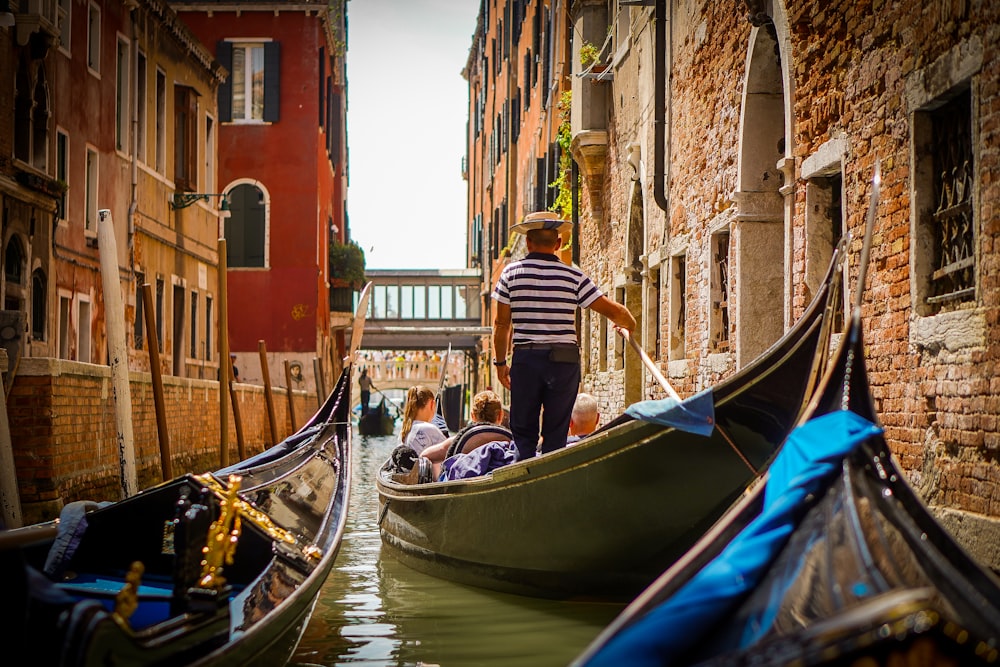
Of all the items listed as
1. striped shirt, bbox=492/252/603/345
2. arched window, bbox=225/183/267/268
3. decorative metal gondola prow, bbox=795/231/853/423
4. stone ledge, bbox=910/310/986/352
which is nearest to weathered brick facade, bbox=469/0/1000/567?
stone ledge, bbox=910/310/986/352

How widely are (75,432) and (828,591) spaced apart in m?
5.42

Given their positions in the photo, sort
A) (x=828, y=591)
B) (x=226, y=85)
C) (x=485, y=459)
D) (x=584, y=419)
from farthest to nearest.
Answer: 1. (x=226, y=85)
2. (x=584, y=419)
3. (x=485, y=459)
4. (x=828, y=591)

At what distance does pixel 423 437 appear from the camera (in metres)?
5.98

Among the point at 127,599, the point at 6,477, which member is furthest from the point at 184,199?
the point at 127,599

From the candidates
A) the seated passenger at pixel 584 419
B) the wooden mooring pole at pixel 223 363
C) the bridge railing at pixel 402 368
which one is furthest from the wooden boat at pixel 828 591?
the bridge railing at pixel 402 368

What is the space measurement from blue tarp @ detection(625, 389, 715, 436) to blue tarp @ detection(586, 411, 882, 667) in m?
1.02

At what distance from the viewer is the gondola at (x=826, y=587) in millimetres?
1510

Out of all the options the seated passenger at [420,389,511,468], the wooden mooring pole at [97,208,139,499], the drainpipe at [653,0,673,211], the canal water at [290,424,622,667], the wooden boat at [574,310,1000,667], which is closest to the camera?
the wooden boat at [574,310,1000,667]

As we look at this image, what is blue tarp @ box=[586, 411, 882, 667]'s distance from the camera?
71.3 inches

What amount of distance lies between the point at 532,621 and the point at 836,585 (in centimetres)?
229

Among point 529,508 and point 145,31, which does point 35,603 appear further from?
point 145,31

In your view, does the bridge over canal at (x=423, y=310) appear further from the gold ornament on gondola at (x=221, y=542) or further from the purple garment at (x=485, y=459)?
the gold ornament on gondola at (x=221, y=542)

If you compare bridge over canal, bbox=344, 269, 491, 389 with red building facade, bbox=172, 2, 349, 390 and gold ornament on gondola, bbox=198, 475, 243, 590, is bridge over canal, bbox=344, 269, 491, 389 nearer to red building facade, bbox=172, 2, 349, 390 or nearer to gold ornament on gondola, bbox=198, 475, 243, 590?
red building facade, bbox=172, 2, 349, 390

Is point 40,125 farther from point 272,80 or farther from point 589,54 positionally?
point 272,80
